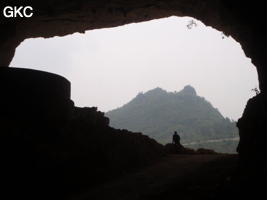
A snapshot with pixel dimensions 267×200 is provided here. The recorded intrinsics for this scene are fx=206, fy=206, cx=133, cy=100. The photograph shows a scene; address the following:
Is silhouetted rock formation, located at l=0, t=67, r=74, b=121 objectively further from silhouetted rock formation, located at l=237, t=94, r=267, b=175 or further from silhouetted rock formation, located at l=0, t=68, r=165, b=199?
silhouetted rock formation, located at l=237, t=94, r=267, b=175

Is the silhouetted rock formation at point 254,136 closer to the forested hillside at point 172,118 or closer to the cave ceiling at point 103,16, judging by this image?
the cave ceiling at point 103,16

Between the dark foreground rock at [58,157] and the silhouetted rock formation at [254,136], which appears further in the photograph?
the dark foreground rock at [58,157]

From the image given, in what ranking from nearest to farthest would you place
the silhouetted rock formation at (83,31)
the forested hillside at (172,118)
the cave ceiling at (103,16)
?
the silhouetted rock formation at (83,31) → the cave ceiling at (103,16) → the forested hillside at (172,118)

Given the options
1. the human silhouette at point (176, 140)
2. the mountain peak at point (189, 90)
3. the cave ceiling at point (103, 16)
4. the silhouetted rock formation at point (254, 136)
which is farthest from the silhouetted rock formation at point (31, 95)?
the mountain peak at point (189, 90)

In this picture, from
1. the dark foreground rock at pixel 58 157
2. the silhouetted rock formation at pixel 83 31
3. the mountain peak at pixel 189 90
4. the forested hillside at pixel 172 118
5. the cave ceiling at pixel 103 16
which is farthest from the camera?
the mountain peak at pixel 189 90

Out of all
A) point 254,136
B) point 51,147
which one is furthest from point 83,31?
point 254,136

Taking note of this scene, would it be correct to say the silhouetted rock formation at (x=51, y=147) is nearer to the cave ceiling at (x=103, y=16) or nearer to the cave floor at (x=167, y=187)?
the cave floor at (x=167, y=187)

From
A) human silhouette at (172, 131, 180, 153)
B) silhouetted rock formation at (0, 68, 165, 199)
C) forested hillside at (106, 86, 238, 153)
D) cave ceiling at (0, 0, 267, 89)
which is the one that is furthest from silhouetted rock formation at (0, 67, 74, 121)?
forested hillside at (106, 86, 238, 153)

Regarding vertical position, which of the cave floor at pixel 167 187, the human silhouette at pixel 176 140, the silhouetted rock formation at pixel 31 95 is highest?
the silhouetted rock formation at pixel 31 95

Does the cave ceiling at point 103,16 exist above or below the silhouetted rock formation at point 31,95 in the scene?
above

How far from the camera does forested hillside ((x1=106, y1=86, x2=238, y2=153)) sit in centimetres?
6322

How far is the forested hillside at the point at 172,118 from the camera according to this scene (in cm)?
6322

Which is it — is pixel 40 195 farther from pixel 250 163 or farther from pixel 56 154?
pixel 250 163

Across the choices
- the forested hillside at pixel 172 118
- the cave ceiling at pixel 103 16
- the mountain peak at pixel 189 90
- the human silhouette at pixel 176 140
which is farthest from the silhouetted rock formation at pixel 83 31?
the mountain peak at pixel 189 90
